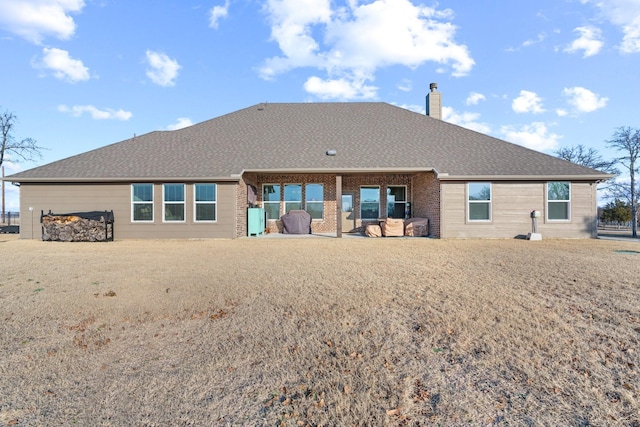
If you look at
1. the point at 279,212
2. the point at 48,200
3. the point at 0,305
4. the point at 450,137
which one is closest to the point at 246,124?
the point at 279,212

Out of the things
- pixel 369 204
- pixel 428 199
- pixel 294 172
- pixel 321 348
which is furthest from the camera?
pixel 369 204

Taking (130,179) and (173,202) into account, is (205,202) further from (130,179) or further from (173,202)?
(130,179)

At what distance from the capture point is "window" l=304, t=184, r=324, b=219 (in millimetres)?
16047

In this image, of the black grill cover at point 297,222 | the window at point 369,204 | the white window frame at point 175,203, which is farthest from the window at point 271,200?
the window at point 369,204

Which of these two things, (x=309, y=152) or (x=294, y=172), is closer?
(x=294, y=172)

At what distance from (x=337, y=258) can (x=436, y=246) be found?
4032 mm

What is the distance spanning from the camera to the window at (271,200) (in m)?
16.1

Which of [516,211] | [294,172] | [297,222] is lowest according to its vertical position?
[297,222]

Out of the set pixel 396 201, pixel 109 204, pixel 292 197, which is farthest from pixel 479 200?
pixel 109 204

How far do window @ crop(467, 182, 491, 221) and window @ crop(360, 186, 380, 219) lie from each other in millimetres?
4360

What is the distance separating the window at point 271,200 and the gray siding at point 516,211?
24.3 ft

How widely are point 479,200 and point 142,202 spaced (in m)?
13.3

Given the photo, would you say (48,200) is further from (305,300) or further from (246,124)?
(305,300)

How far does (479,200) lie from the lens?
13266 millimetres
